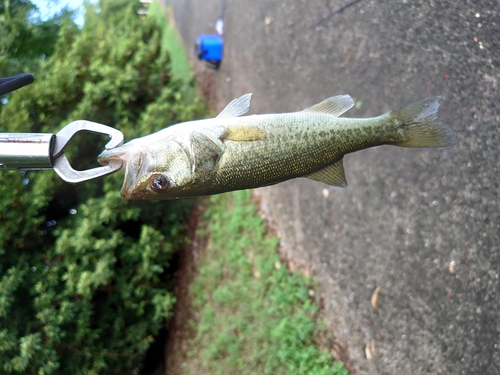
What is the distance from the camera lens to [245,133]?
1758 mm

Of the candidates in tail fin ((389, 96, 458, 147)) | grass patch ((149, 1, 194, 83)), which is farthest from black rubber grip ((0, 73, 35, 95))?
grass patch ((149, 1, 194, 83))

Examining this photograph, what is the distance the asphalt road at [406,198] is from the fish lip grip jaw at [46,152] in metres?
2.63

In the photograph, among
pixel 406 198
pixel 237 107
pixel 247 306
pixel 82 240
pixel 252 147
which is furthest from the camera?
pixel 247 306

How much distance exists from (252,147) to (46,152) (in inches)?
33.7

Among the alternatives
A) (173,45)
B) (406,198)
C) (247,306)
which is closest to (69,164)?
(406,198)

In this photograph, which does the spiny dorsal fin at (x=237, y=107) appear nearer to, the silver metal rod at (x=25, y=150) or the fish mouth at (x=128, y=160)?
the fish mouth at (x=128, y=160)

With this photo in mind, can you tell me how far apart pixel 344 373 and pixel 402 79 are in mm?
2781

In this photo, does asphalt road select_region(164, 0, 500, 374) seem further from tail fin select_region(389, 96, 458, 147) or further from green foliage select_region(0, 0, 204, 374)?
green foliage select_region(0, 0, 204, 374)

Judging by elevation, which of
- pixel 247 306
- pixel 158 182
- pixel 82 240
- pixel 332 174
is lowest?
pixel 247 306

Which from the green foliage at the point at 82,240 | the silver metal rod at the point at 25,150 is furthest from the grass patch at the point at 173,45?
the silver metal rod at the point at 25,150

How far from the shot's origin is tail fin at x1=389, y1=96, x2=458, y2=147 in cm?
192

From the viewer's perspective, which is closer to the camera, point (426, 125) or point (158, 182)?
point (158, 182)

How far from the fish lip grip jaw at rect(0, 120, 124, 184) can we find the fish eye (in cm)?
15

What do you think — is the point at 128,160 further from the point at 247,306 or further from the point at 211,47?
the point at 211,47
